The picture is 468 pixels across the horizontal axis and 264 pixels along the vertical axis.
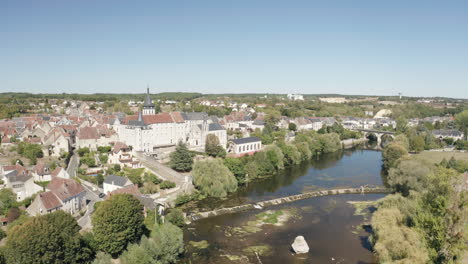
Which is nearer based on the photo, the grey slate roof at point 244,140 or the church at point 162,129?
the church at point 162,129

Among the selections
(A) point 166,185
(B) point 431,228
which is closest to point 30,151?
(A) point 166,185

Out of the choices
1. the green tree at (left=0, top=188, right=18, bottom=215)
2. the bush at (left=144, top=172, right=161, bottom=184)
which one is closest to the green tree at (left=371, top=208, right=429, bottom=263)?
the bush at (left=144, top=172, right=161, bottom=184)

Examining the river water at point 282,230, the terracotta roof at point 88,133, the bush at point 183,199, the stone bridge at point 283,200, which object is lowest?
the river water at point 282,230

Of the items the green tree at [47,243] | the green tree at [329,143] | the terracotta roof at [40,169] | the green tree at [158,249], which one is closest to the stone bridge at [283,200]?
the green tree at [158,249]

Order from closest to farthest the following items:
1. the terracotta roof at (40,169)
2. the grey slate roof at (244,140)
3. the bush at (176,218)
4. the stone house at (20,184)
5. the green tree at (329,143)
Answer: the bush at (176,218) < the stone house at (20,184) < the terracotta roof at (40,169) < the grey slate roof at (244,140) < the green tree at (329,143)

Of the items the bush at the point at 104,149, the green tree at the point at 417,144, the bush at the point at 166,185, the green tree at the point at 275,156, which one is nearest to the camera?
the bush at the point at 166,185

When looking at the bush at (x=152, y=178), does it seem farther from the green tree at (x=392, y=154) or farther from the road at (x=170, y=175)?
the green tree at (x=392, y=154)
